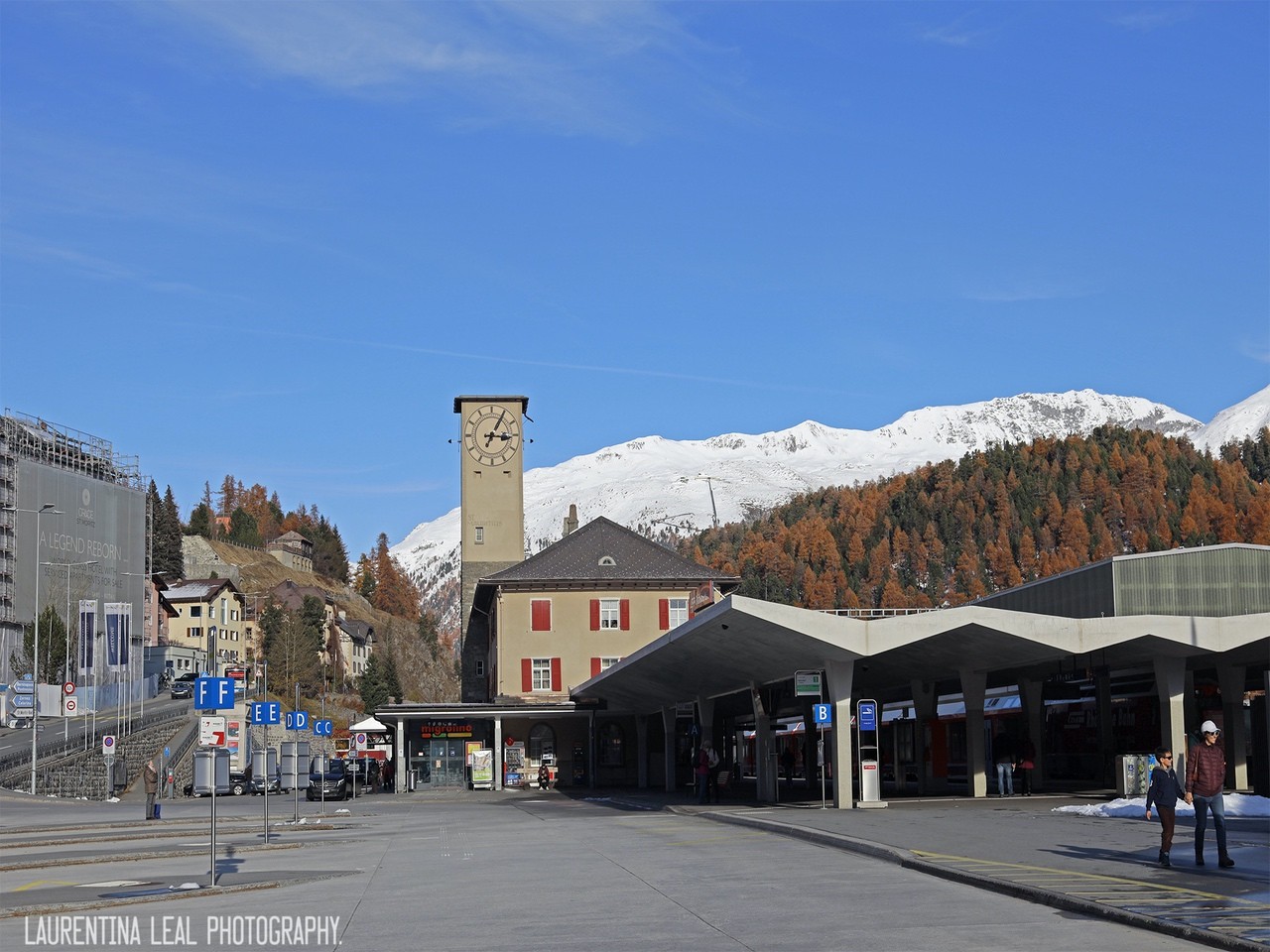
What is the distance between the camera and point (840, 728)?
1299 inches

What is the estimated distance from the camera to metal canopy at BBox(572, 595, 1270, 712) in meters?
30.9

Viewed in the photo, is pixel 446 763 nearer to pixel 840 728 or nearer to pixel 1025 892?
pixel 840 728

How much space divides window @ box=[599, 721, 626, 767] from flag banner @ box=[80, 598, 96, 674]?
37464 millimetres

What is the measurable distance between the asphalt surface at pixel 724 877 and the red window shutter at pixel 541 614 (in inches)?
1418

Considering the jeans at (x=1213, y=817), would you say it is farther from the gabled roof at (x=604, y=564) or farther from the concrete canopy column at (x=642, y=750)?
the gabled roof at (x=604, y=564)

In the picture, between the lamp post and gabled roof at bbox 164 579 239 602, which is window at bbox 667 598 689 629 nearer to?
the lamp post

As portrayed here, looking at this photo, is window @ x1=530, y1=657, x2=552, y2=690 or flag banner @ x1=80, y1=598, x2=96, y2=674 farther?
flag banner @ x1=80, y1=598, x2=96, y2=674

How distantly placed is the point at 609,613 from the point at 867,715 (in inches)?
1543

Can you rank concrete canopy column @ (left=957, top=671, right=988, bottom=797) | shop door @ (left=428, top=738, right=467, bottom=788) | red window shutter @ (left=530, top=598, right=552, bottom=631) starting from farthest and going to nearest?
red window shutter @ (left=530, top=598, right=552, bottom=631) < shop door @ (left=428, top=738, right=467, bottom=788) < concrete canopy column @ (left=957, top=671, right=988, bottom=797)

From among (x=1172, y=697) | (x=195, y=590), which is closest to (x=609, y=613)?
(x=1172, y=697)

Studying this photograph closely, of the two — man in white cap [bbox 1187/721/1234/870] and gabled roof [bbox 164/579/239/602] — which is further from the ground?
gabled roof [bbox 164/579/239/602]

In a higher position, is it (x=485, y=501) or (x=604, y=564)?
(x=485, y=501)

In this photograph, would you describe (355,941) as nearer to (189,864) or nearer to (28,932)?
(28,932)

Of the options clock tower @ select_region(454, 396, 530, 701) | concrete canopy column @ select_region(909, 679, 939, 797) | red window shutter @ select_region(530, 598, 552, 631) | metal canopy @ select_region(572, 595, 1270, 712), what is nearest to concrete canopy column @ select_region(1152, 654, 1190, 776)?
metal canopy @ select_region(572, 595, 1270, 712)
